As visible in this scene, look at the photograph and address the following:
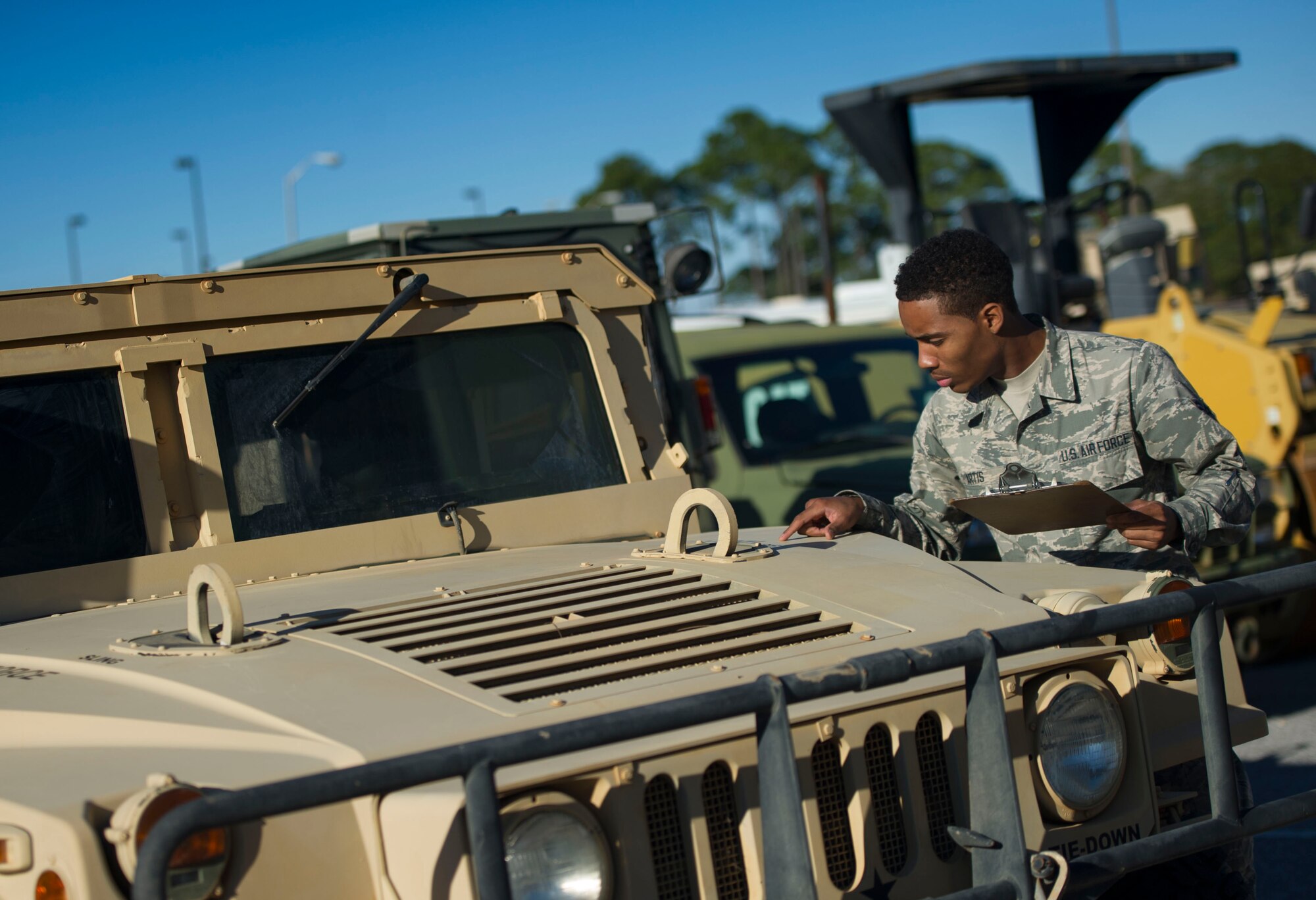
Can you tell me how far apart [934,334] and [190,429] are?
173cm

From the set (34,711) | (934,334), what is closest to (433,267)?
(934,334)

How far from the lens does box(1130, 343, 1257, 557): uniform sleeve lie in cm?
284

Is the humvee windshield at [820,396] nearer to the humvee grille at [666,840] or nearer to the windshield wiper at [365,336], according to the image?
the windshield wiper at [365,336]

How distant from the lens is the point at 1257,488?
2.99 meters

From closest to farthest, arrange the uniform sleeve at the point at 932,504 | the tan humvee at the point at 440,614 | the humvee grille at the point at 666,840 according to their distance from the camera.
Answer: the tan humvee at the point at 440,614 → the humvee grille at the point at 666,840 → the uniform sleeve at the point at 932,504

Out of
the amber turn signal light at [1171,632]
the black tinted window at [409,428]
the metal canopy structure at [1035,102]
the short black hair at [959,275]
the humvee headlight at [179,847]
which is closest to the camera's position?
the humvee headlight at [179,847]

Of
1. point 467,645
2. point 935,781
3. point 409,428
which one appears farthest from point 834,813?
point 409,428

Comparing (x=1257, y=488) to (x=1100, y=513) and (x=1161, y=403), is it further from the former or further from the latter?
(x=1100, y=513)

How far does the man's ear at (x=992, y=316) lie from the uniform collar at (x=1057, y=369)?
0.15 m

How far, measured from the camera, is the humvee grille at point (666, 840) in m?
1.98

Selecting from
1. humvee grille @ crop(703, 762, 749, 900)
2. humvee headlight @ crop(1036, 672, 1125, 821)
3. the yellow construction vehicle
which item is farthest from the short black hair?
the yellow construction vehicle

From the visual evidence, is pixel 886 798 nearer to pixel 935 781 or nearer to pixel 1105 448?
pixel 935 781

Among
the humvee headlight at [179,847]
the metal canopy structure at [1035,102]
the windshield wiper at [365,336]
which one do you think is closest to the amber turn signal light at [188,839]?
the humvee headlight at [179,847]

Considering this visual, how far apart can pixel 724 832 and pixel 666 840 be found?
0.10 metres
